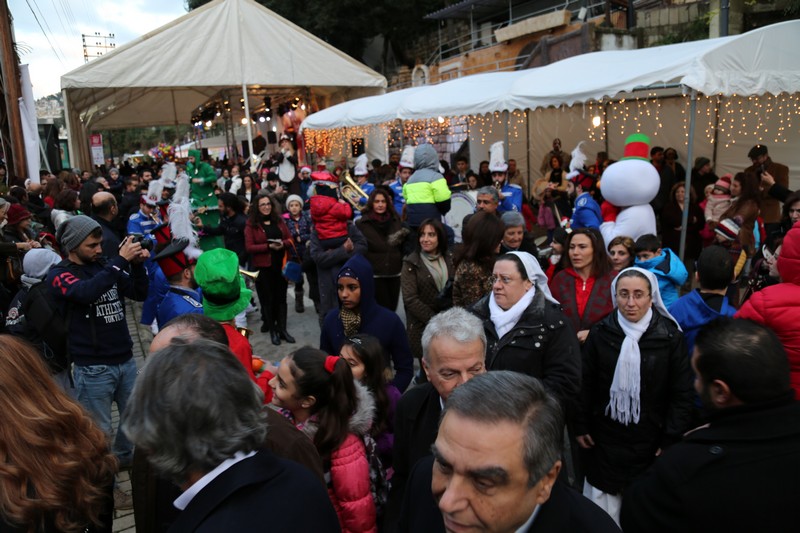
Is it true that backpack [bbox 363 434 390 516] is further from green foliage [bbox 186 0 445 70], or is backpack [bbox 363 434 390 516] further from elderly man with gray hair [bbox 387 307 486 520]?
green foliage [bbox 186 0 445 70]

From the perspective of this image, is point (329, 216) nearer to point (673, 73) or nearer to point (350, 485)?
point (350, 485)

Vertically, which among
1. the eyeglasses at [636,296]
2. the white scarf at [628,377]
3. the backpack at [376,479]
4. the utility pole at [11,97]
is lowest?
the backpack at [376,479]

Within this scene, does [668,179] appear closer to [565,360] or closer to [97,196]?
[565,360]

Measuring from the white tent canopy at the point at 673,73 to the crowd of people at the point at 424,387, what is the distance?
1492 mm

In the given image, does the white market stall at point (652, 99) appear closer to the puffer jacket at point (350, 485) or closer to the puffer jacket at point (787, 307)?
the puffer jacket at point (787, 307)

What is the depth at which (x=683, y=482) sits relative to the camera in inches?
68.1

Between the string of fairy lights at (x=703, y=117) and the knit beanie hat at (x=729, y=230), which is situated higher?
the string of fairy lights at (x=703, y=117)

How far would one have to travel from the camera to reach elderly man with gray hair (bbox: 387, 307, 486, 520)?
2.22 meters

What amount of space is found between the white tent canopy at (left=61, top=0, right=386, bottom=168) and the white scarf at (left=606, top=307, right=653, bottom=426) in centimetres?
1564

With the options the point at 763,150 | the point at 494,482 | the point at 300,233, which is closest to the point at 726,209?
the point at 763,150

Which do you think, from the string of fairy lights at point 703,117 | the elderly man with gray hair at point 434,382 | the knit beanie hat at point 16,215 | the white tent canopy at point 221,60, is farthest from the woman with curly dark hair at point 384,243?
the white tent canopy at point 221,60

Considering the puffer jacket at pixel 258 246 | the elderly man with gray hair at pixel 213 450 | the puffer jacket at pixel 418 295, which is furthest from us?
the puffer jacket at pixel 258 246

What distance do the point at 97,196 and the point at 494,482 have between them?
18.2 ft

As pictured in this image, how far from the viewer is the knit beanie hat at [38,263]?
13.6ft
